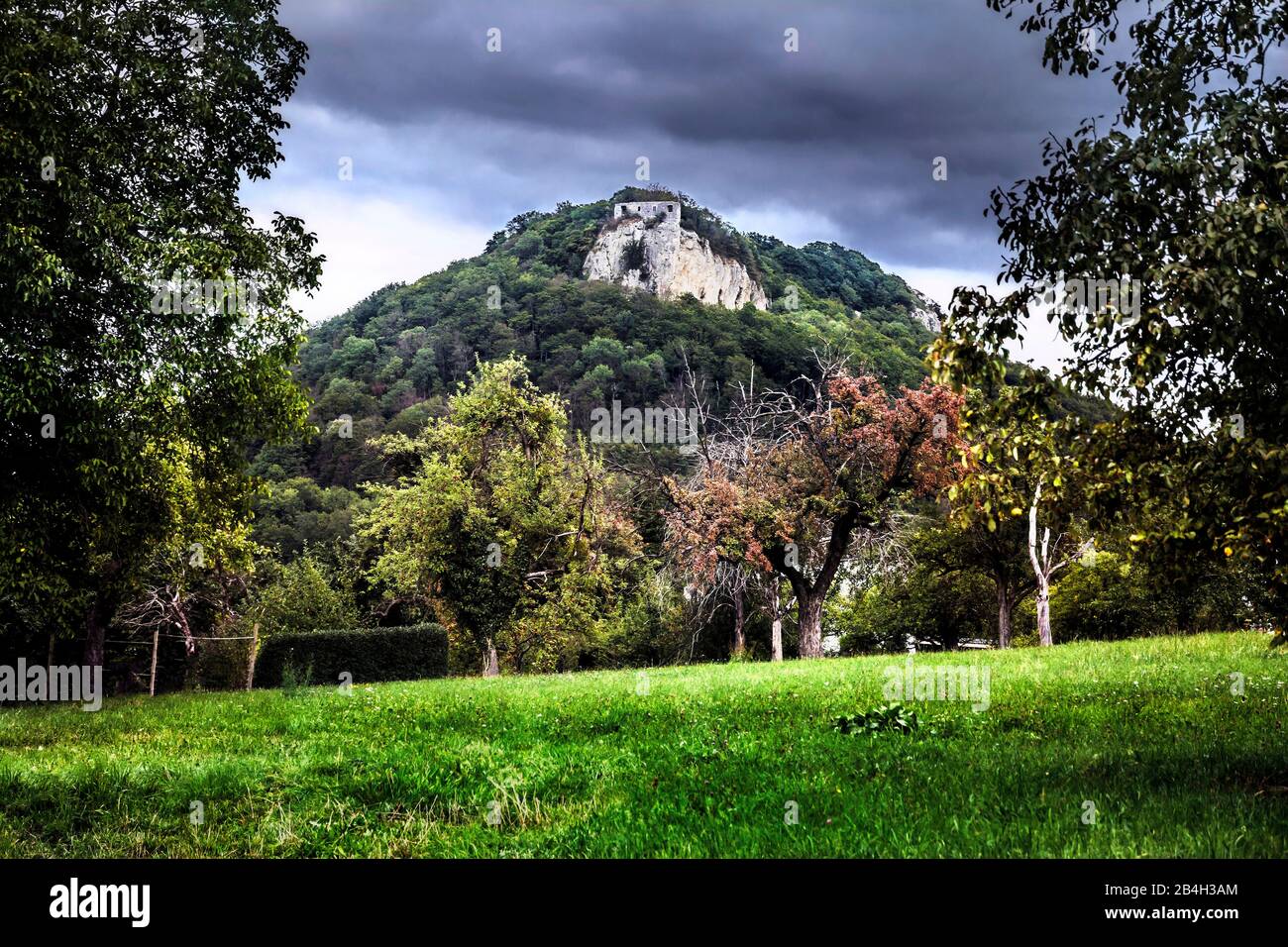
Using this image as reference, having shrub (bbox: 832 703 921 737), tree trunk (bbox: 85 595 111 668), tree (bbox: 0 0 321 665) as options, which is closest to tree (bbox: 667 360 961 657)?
tree (bbox: 0 0 321 665)

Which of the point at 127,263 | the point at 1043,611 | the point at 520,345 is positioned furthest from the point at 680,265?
the point at 127,263

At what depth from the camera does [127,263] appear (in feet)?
46.4

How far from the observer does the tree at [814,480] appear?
29.2m

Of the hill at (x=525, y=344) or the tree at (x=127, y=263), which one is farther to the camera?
the hill at (x=525, y=344)

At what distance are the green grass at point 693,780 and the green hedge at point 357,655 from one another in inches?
675

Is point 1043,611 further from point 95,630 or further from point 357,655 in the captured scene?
point 95,630

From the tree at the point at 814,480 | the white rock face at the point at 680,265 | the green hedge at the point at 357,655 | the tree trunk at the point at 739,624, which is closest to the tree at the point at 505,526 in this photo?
the green hedge at the point at 357,655

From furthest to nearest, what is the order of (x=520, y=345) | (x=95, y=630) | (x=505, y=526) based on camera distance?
(x=520, y=345) < (x=505, y=526) < (x=95, y=630)

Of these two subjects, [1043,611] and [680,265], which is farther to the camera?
[680,265]

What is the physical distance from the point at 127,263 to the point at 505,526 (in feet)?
72.8

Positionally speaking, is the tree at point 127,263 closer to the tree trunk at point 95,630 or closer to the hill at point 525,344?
the tree trunk at point 95,630

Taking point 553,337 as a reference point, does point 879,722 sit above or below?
below

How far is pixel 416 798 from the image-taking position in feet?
23.5
